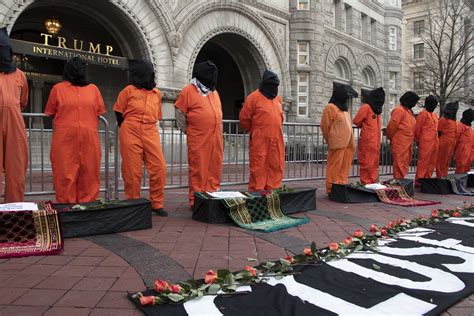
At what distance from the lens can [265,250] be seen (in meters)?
3.80

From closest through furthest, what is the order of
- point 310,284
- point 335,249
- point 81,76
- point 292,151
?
point 310,284, point 335,249, point 81,76, point 292,151

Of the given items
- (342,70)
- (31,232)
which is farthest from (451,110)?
(342,70)

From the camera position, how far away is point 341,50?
2158 centimetres

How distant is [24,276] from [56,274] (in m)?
0.22

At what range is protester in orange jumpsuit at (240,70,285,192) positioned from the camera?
595 cm

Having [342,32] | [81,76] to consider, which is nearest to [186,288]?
[81,76]

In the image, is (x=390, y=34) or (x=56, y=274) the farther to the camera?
(x=390, y=34)

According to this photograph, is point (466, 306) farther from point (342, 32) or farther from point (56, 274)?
point (342, 32)

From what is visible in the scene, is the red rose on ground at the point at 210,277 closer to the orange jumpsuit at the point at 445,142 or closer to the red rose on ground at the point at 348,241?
the red rose on ground at the point at 348,241

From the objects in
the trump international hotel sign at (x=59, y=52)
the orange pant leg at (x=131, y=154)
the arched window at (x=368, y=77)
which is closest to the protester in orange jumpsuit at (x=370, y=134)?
the orange pant leg at (x=131, y=154)

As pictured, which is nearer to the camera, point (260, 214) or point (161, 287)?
point (161, 287)

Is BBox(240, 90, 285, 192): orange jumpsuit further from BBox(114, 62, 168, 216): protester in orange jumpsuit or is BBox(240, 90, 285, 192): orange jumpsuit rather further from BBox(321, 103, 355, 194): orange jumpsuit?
BBox(114, 62, 168, 216): protester in orange jumpsuit

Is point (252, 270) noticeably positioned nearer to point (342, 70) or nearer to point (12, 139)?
point (12, 139)

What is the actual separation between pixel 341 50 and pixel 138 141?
61.0ft
